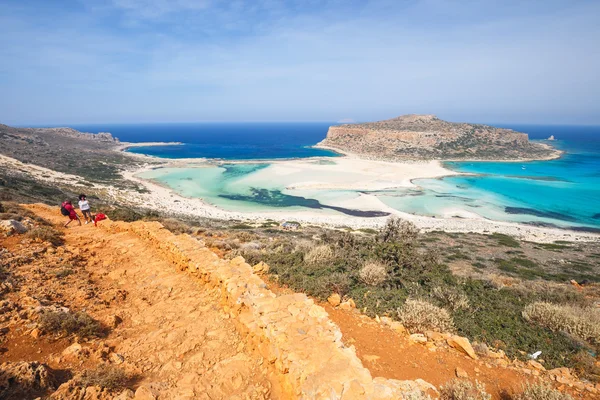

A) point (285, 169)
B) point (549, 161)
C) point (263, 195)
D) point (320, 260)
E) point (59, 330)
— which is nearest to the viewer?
point (59, 330)

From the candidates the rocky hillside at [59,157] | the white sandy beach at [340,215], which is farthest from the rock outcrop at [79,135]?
the white sandy beach at [340,215]

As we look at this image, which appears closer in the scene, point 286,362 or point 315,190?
point 286,362

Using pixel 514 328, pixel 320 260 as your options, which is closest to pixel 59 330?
pixel 320 260

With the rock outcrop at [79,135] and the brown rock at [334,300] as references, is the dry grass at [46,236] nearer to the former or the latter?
the brown rock at [334,300]

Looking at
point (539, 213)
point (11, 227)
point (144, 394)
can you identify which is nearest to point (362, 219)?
point (539, 213)

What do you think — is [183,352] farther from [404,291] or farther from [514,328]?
[514,328]

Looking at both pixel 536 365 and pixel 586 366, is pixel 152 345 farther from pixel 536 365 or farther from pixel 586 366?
pixel 586 366

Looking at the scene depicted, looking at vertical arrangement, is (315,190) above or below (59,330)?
below
